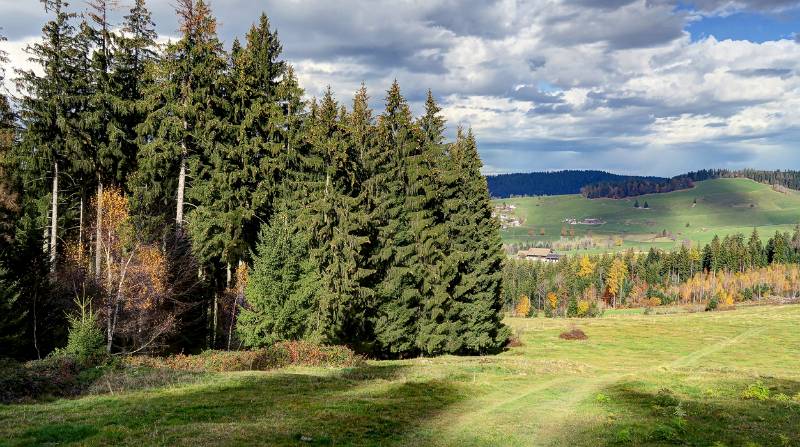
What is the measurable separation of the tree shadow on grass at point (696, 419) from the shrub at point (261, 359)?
54.1 ft

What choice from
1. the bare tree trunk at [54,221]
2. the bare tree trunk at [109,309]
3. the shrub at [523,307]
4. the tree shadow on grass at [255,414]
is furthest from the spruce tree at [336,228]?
the shrub at [523,307]

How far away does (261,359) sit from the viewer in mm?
32125

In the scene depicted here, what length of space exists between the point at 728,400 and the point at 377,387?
53.3ft

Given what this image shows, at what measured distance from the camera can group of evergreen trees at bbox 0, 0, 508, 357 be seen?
1371 inches

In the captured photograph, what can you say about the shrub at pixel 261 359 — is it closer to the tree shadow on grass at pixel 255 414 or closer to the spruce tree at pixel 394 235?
the tree shadow on grass at pixel 255 414

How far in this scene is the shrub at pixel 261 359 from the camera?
2944 centimetres

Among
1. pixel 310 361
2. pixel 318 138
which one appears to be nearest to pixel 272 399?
pixel 310 361

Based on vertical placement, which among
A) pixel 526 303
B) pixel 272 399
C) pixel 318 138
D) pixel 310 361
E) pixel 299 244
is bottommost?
pixel 526 303

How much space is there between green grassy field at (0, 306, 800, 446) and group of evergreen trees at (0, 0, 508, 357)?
8.96 meters

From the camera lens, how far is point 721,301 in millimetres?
171000

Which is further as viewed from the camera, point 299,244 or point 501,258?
point 501,258

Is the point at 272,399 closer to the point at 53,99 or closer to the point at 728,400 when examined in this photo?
the point at 728,400

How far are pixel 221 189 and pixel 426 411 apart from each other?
941 inches

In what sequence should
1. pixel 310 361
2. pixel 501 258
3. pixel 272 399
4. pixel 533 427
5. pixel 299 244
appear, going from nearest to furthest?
pixel 533 427
pixel 272 399
pixel 310 361
pixel 299 244
pixel 501 258
